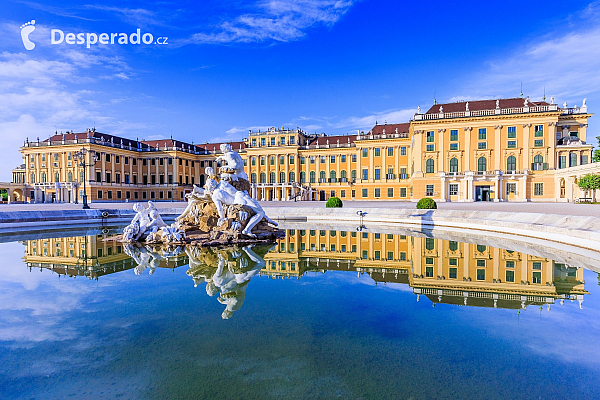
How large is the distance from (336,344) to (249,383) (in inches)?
48.1

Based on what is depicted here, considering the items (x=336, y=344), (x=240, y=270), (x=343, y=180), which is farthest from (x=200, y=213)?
(x=343, y=180)

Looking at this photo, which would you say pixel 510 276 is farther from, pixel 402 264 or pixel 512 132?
pixel 512 132

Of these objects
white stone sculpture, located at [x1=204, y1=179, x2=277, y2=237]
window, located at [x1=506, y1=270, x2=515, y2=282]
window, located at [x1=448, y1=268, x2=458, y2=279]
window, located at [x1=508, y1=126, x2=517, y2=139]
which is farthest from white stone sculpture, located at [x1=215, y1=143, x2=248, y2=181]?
window, located at [x1=508, y1=126, x2=517, y2=139]

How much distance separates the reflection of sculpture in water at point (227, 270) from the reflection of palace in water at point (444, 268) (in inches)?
20.1

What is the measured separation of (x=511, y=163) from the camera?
139ft

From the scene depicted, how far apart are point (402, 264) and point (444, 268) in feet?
3.40

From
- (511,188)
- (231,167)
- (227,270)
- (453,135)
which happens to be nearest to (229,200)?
(231,167)

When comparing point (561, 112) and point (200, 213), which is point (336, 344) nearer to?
point (200, 213)

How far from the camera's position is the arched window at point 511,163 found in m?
42.2

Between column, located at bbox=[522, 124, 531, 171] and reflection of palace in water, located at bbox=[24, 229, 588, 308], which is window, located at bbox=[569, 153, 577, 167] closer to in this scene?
column, located at bbox=[522, 124, 531, 171]

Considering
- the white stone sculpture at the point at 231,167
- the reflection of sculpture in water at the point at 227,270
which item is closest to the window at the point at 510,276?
the reflection of sculpture in water at the point at 227,270

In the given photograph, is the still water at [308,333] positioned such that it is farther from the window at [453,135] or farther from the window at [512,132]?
the window at [512,132]

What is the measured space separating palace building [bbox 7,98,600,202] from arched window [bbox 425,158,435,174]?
0.13 meters

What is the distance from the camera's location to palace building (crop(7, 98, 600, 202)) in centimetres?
4122
